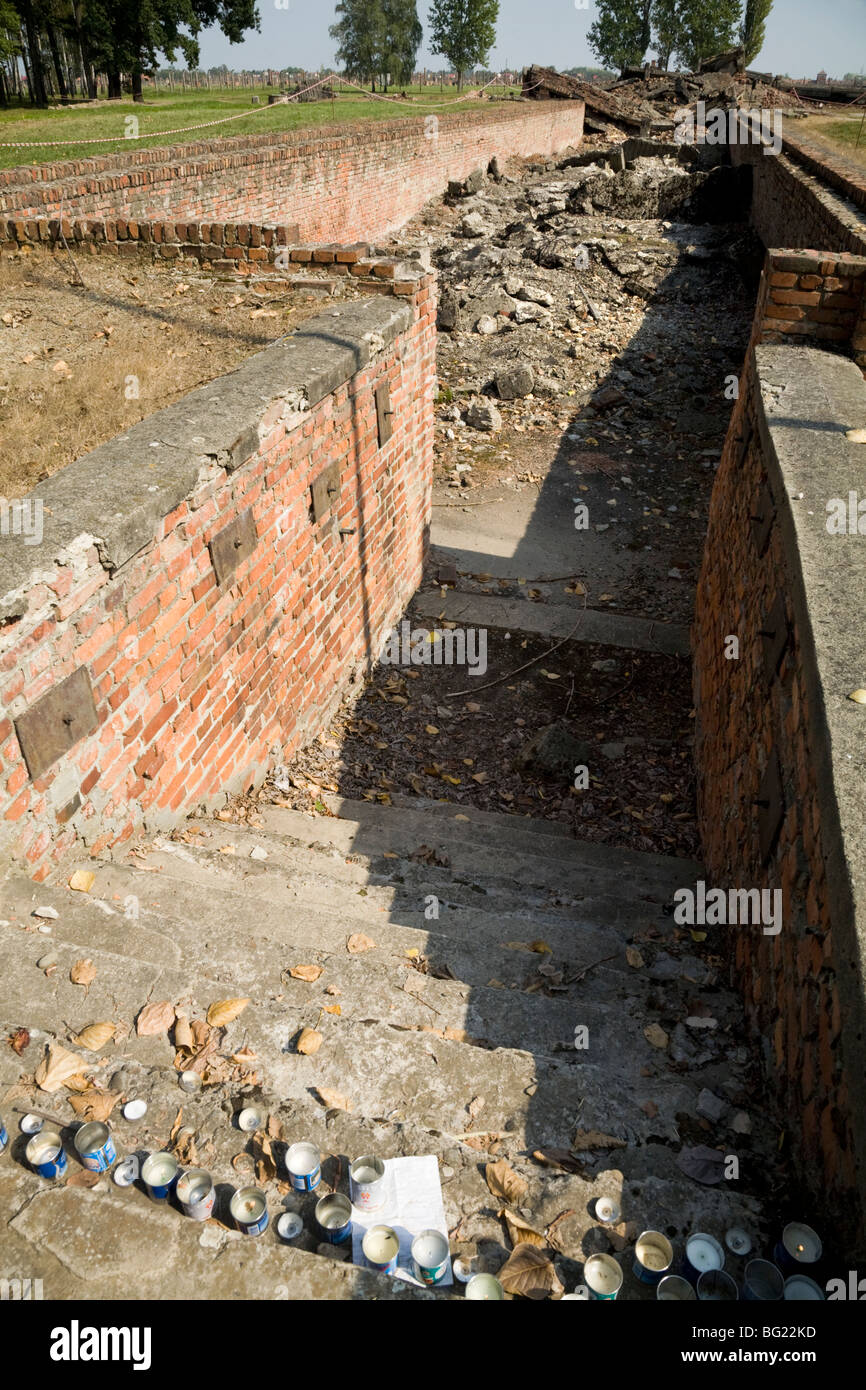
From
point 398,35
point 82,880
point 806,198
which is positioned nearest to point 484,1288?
point 82,880

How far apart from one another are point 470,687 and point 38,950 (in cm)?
416

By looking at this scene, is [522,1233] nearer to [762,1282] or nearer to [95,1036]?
[762,1282]

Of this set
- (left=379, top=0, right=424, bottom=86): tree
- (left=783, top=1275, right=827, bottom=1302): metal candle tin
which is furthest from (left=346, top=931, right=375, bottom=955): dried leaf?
(left=379, top=0, right=424, bottom=86): tree

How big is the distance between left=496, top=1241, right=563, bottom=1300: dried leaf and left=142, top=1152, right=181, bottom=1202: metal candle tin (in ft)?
2.40

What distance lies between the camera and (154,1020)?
2.27 m

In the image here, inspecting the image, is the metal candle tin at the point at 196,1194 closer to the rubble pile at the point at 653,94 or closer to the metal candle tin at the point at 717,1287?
the metal candle tin at the point at 717,1287

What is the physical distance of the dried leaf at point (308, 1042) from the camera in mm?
2273

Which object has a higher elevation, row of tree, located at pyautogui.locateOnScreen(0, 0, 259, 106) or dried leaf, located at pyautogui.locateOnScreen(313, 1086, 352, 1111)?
row of tree, located at pyautogui.locateOnScreen(0, 0, 259, 106)

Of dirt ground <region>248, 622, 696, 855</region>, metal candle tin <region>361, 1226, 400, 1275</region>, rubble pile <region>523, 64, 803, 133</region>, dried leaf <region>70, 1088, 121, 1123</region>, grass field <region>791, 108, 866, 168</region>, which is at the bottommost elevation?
dirt ground <region>248, 622, 696, 855</region>

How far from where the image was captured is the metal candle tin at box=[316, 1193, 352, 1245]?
1767 mm

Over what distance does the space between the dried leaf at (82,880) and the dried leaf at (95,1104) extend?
0.97m

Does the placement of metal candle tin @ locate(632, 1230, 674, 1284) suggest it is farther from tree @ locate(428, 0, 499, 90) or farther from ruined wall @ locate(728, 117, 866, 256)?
tree @ locate(428, 0, 499, 90)

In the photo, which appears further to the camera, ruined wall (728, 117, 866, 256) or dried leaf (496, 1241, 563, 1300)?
ruined wall (728, 117, 866, 256)
